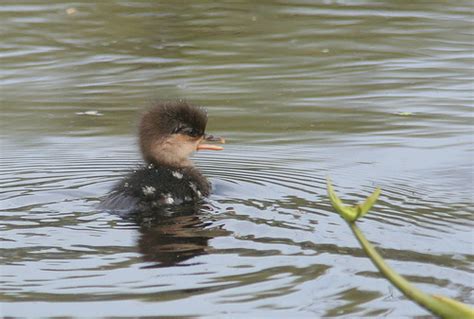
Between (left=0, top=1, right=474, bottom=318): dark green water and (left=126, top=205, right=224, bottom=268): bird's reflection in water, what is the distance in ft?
0.06

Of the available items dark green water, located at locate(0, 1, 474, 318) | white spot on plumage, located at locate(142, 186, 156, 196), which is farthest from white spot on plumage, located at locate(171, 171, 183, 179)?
white spot on plumage, located at locate(142, 186, 156, 196)

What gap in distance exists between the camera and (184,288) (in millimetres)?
4867

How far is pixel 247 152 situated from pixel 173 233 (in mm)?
2066

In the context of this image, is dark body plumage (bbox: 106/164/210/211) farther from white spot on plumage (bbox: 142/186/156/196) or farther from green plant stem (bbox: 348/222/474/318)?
green plant stem (bbox: 348/222/474/318)

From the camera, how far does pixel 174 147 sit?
7434 mm

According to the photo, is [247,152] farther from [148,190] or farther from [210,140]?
[148,190]

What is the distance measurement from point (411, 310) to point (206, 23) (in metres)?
7.37

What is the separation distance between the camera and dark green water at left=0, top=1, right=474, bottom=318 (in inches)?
194

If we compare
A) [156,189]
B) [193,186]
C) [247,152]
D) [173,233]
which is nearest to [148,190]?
[156,189]

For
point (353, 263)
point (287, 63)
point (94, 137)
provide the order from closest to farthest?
1. point (353, 263)
2. point (94, 137)
3. point (287, 63)

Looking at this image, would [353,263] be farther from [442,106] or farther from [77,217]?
[442,106]

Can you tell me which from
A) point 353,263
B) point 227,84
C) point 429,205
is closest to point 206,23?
point 227,84

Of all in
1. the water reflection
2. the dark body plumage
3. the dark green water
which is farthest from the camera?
the dark body plumage

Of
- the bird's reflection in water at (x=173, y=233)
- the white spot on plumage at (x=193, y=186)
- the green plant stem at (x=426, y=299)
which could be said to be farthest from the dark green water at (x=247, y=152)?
the green plant stem at (x=426, y=299)
